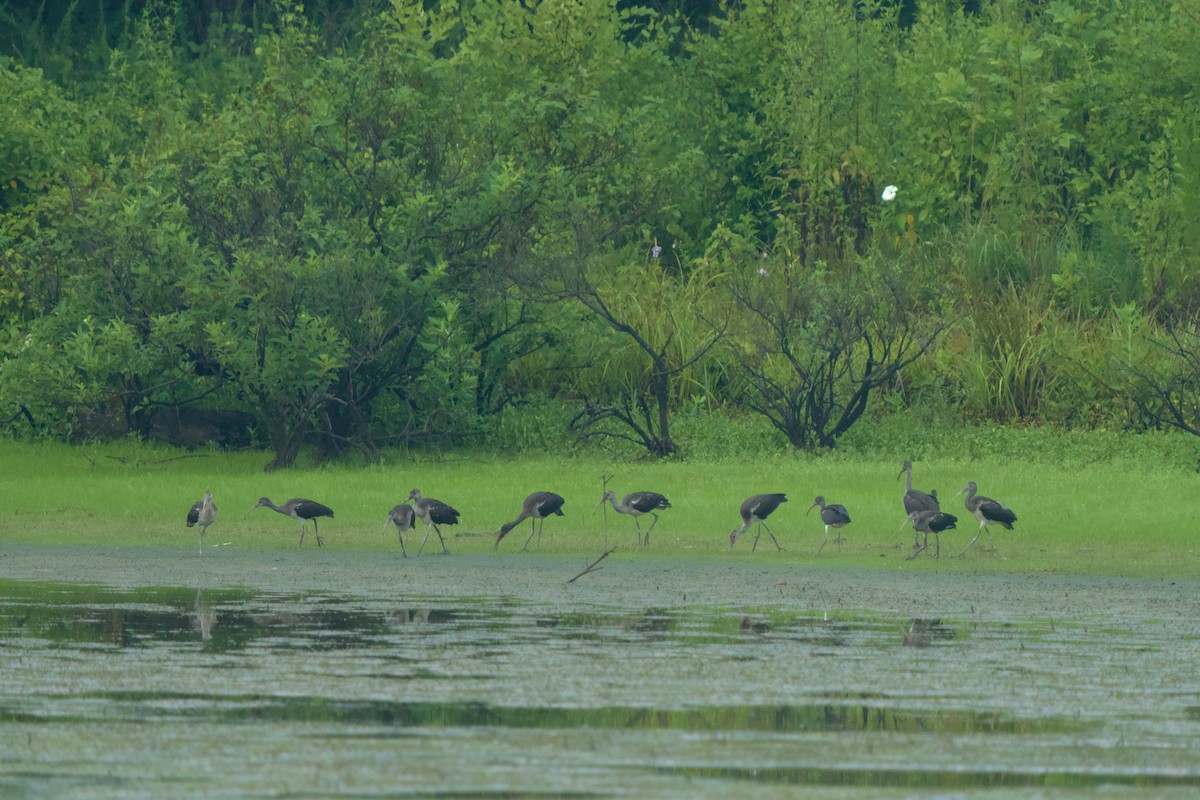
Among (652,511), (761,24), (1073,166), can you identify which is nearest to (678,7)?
(761,24)

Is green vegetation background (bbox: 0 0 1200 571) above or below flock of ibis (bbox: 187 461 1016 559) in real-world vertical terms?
above

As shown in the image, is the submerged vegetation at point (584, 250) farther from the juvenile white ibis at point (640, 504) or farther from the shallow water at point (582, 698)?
the shallow water at point (582, 698)

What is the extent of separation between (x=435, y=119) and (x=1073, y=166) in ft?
34.3

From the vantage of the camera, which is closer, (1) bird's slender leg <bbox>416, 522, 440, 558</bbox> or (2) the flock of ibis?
(2) the flock of ibis

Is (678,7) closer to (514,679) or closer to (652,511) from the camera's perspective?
(652,511)

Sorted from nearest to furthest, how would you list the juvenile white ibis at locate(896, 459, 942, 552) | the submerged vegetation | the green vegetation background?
the juvenile white ibis at locate(896, 459, 942, 552) → the green vegetation background → the submerged vegetation

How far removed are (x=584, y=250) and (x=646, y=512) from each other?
6.23 m

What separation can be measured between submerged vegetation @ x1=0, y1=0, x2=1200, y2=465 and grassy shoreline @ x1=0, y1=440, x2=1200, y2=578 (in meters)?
1.05

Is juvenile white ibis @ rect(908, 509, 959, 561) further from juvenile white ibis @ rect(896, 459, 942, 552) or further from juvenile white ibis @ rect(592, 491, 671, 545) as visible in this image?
juvenile white ibis @ rect(592, 491, 671, 545)

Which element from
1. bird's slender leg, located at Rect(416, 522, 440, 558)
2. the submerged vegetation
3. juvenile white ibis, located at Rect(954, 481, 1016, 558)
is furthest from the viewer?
the submerged vegetation

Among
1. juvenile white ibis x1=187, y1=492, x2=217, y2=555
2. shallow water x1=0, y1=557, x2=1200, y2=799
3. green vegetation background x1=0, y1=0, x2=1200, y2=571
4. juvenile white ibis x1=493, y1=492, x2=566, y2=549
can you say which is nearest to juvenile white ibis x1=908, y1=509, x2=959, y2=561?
green vegetation background x1=0, y1=0, x2=1200, y2=571

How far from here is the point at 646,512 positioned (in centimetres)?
1755

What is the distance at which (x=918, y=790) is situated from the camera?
26.9 ft

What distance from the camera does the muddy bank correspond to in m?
14.4
